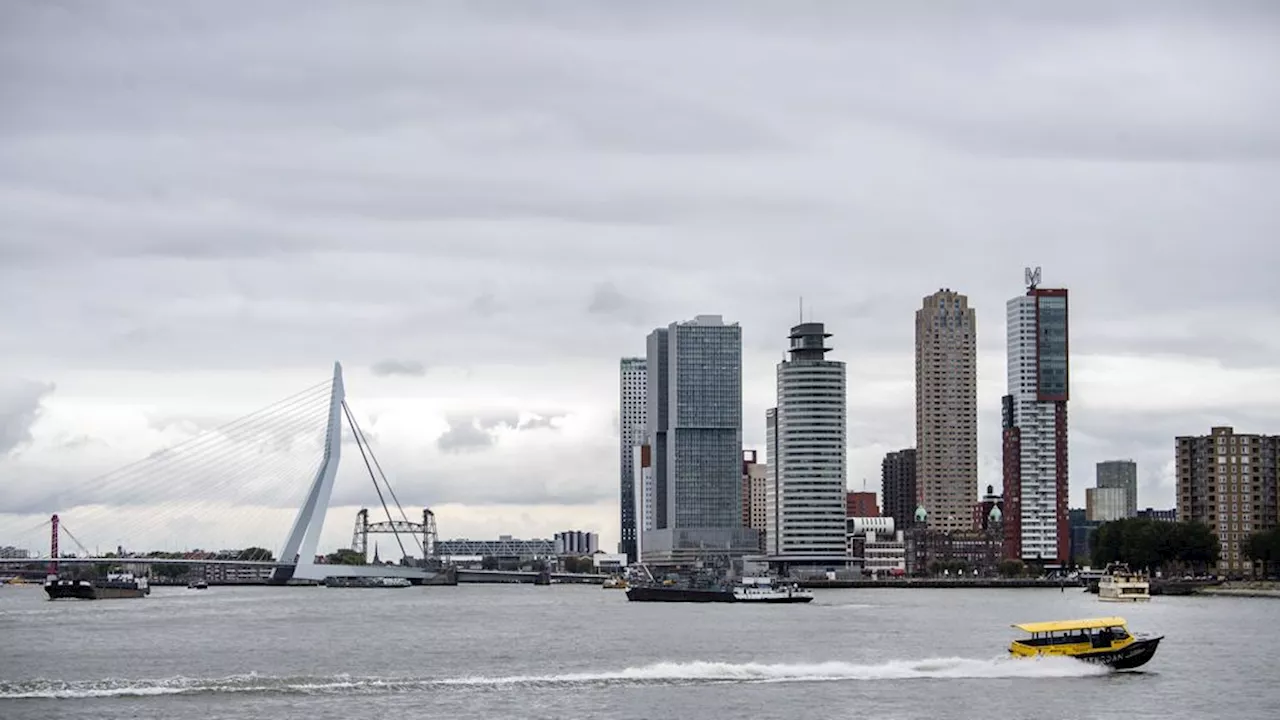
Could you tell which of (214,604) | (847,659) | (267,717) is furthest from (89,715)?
(214,604)

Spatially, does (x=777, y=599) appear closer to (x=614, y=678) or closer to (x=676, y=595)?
(x=676, y=595)

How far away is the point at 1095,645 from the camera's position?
3044 inches

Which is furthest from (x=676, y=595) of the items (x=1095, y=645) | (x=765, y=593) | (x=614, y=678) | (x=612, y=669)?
(x=614, y=678)

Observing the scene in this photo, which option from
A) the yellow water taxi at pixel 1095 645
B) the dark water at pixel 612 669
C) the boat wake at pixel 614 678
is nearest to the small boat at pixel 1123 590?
the dark water at pixel 612 669

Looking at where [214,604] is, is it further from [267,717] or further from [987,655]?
[267,717]

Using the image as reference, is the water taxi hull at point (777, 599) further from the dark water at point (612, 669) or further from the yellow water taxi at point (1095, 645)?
the yellow water taxi at point (1095, 645)

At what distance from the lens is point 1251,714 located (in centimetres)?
6556

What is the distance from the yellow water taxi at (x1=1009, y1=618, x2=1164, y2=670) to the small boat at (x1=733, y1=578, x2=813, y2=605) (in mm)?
93087

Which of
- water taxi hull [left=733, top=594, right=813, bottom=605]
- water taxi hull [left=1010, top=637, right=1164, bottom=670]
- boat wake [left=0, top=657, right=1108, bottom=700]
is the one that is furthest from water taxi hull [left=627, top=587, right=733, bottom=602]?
water taxi hull [left=1010, top=637, right=1164, bottom=670]

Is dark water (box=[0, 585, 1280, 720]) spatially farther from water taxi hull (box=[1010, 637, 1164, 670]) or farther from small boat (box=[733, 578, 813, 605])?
small boat (box=[733, 578, 813, 605])

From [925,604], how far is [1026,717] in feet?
388

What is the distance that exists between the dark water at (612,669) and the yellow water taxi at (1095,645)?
0.81 meters

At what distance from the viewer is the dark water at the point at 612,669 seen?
214ft

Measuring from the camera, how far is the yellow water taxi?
77062mm
